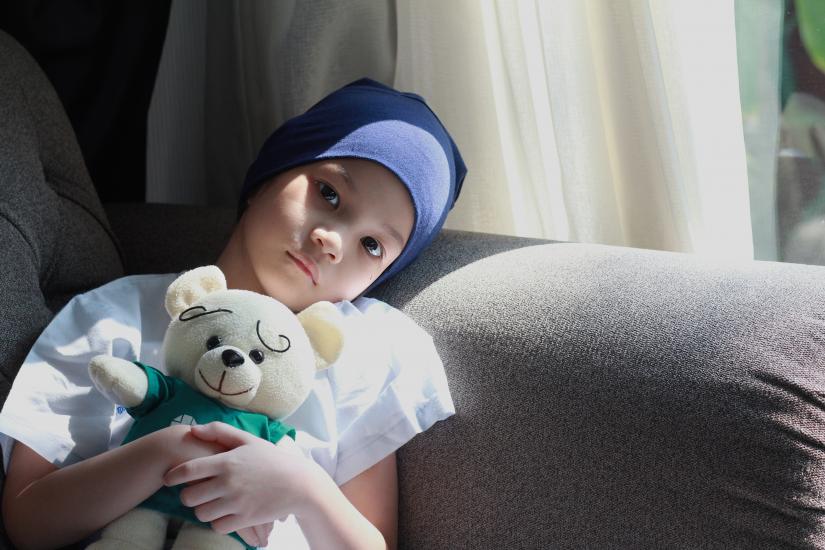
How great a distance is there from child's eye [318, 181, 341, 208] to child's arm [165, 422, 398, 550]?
1.02 feet

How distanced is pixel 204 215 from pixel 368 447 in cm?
61

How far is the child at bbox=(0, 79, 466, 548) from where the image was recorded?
0.82 meters

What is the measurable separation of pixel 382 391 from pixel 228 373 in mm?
242

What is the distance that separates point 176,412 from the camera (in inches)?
34.0

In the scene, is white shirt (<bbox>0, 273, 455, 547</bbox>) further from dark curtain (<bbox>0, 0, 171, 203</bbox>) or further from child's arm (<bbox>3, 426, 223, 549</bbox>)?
dark curtain (<bbox>0, 0, 171, 203</bbox>)

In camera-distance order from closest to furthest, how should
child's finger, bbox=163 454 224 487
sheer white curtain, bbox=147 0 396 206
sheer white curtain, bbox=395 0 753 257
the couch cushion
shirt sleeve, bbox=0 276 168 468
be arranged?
child's finger, bbox=163 454 224 487 → shirt sleeve, bbox=0 276 168 468 → the couch cushion → sheer white curtain, bbox=395 0 753 257 → sheer white curtain, bbox=147 0 396 206

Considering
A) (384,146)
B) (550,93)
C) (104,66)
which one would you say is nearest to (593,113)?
(550,93)

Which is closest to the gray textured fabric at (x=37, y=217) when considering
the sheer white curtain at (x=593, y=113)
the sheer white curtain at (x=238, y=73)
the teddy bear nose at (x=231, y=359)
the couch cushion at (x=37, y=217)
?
the couch cushion at (x=37, y=217)

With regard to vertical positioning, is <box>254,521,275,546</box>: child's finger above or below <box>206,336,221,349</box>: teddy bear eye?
below

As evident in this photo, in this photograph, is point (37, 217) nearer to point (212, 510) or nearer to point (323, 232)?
point (323, 232)

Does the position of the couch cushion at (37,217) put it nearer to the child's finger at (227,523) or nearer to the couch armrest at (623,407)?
the child's finger at (227,523)

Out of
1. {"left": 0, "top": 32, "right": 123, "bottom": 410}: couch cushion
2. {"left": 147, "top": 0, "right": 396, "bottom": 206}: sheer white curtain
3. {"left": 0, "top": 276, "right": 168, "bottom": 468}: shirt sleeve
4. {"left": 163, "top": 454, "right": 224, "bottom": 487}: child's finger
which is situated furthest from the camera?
{"left": 147, "top": 0, "right": 396, "bottom": 206}: sheer white curtain

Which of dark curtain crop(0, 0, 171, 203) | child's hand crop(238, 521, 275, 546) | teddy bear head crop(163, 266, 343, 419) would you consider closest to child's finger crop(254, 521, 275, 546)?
child's hand crop(238, 521, 275, 546)

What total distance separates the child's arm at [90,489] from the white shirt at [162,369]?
50 millimetres
